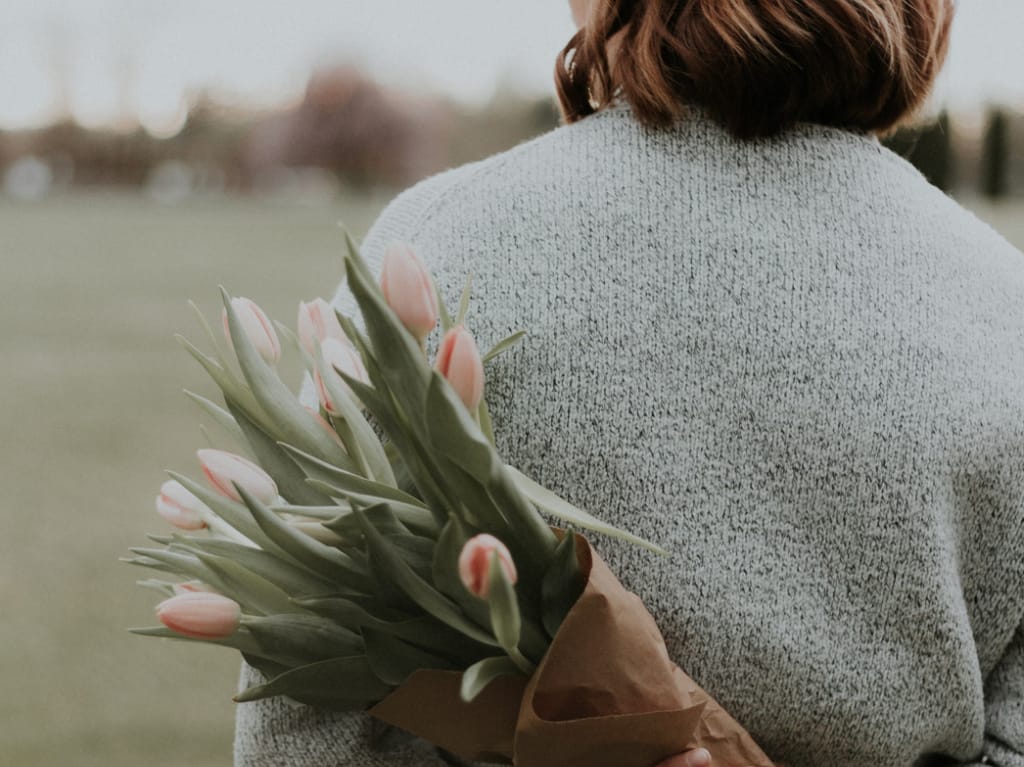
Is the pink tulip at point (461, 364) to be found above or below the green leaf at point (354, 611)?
above

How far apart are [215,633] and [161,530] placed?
4.83m

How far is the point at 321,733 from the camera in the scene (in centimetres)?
104

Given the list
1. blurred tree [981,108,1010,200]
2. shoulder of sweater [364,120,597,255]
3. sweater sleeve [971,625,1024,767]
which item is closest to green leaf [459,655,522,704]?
shoulder of sweater [364,120,597,255]

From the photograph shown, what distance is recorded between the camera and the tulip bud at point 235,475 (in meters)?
0.88

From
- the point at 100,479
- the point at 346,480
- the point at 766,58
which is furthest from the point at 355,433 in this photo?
the point at 100,479

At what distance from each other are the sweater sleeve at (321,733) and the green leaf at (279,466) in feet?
0.40

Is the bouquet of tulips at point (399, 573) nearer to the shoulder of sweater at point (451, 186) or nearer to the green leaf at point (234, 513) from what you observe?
the green leaf at point (234, 513)

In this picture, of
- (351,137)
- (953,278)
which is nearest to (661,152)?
(953,278)

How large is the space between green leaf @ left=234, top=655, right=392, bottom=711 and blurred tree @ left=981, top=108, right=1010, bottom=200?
→ 19.8 m

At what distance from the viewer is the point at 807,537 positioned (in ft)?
3.27

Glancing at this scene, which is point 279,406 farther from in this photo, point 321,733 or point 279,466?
point 321,733

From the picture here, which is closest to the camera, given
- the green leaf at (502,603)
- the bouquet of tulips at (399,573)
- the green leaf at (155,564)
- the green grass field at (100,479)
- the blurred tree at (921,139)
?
the green leaf at (502,603)

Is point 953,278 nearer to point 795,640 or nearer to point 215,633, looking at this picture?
point 795,640

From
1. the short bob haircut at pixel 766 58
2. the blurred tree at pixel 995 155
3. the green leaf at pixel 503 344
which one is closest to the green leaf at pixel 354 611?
the green leaf at pixel 503 344
